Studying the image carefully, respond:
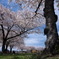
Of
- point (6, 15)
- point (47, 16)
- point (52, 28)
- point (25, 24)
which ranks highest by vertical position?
point (6, 15)

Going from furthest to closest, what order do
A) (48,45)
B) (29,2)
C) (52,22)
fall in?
(29,2) → (52,22) → (48,45)

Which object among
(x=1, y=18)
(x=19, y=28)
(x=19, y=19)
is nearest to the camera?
(x=1, y=18)

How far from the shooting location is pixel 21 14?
31.0 meters

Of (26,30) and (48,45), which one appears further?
(26,30)

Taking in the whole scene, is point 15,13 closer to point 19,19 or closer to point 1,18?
→ point 19,19

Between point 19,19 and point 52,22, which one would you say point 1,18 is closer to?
point 19,19

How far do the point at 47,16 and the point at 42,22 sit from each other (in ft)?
82.6

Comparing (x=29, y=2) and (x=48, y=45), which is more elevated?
(x=29, y=2)

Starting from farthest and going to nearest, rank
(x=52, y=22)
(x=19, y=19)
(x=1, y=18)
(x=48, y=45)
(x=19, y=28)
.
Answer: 1. (x=19, y=28)
2. (x=19, y=19)
3. (x=1, y=18)
4. (x=52, y=22)
5. (x=48, y=45)

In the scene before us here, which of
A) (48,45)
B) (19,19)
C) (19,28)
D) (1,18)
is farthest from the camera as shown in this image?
(19,28)

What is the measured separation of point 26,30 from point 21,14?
14.0 feet

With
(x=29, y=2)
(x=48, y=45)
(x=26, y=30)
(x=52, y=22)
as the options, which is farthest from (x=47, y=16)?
(x=26, y=30)

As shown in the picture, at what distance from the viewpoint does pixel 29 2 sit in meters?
16.5

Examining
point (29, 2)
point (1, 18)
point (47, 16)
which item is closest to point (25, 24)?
point (1, 18)
